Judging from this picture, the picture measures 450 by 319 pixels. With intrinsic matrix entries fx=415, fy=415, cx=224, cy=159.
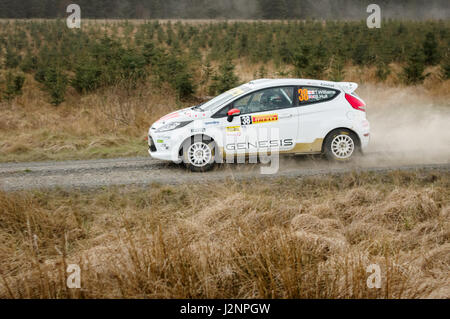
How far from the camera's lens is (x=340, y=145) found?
8.86m

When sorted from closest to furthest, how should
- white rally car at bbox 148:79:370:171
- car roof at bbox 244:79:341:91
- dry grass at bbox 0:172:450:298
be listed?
dry grass at bbox 0:172:450:298
white rally car at bbox 148:79:370:171
car roof at bbox 244:79:341:91

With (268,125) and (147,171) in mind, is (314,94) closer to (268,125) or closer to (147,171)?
(268,125)

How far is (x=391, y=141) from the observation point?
36.8ft

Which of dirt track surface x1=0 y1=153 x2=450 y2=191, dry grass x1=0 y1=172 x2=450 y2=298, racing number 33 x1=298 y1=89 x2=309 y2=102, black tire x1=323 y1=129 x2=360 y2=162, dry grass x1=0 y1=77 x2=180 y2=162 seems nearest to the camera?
dry grass x1=0 y1=172 x2=450 y2=298

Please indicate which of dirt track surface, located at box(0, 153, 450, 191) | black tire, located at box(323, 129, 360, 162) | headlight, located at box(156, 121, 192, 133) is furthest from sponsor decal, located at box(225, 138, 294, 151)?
headlight, located at box(156, 121, 192, 133)

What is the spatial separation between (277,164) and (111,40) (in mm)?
12435

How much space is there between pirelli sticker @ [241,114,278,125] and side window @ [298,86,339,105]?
0.70m

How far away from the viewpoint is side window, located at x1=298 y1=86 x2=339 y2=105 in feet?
28.5

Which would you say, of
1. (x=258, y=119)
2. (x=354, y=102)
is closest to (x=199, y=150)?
(x=258, y=119)

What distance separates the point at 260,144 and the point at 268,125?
0.42m

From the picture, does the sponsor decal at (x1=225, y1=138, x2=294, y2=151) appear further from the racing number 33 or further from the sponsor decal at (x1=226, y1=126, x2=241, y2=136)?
the racing number 33

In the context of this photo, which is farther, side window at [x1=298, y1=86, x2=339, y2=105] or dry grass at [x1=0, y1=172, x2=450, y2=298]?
side window at [x1=298, y1=86, x2=339, y2=105]

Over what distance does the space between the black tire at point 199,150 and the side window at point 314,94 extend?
211 cm
